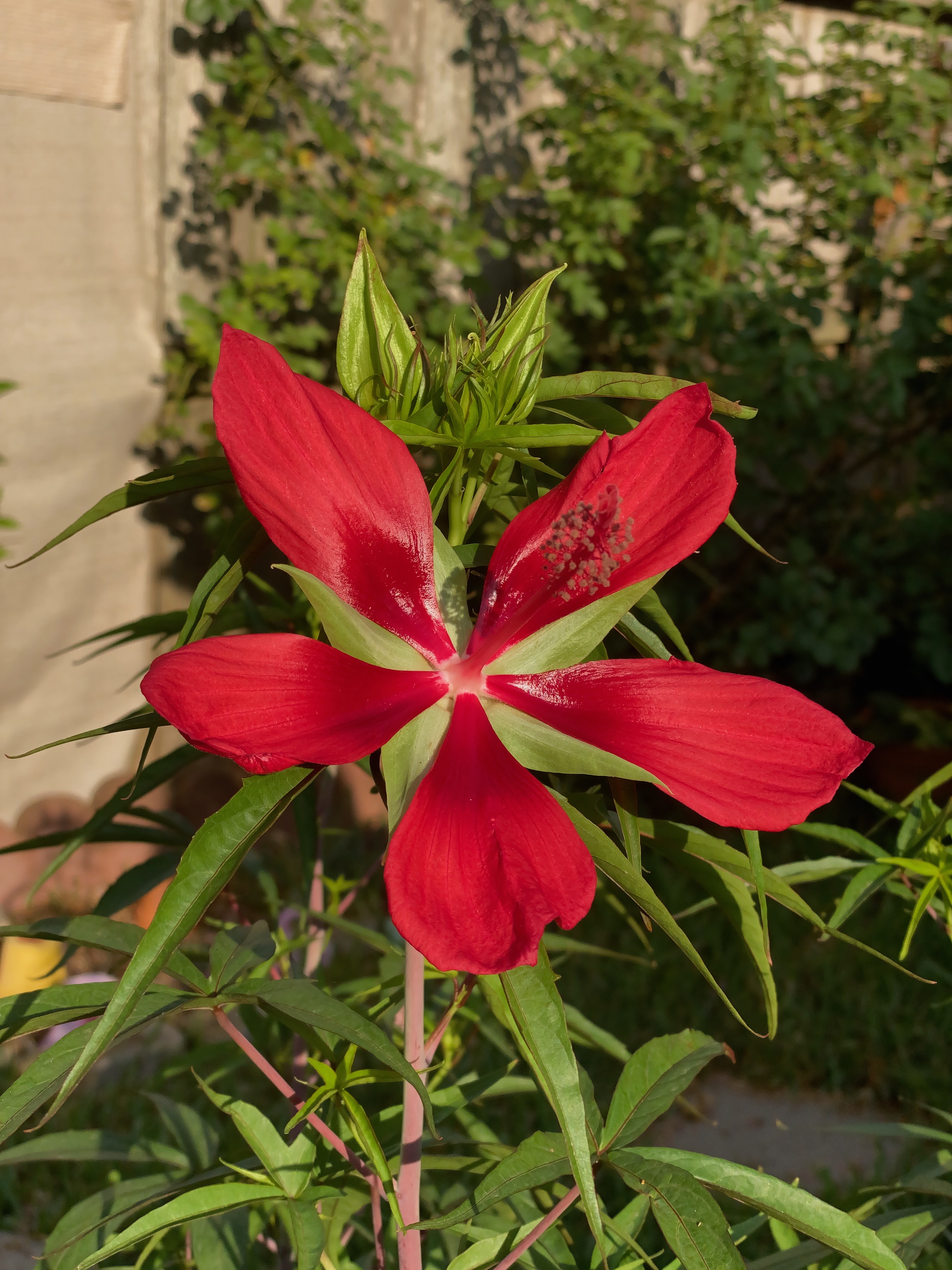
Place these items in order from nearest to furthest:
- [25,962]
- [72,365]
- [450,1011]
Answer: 1. [450,1011]
2. [25,962]
3. [72,365]

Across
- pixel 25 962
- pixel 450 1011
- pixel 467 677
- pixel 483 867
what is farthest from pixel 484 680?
pixel 25 962

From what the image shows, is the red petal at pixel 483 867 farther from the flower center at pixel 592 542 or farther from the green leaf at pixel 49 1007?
the green leaf at pixel 49 1007

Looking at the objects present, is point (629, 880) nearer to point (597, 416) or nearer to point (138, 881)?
point (597, 416)

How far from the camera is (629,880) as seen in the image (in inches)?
18.7

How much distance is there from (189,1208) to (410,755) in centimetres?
31

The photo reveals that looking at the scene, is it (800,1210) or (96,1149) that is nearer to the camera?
(800,1210)

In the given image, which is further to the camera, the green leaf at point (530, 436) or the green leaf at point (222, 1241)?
the green leaf at point (222, 1241)

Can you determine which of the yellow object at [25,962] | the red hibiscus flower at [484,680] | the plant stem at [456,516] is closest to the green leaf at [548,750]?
the red hibiscus flower at [484,680]

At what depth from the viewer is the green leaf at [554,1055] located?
1.47ft

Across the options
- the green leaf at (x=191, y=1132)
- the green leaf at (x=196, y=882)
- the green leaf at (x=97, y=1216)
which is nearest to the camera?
the green leaf at (x=196, y=882)

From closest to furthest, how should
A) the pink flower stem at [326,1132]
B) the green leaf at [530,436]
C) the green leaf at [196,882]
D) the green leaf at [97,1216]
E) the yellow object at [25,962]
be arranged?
the green leaf at [196,882] → the green leaf at [530,436] → the pink flower stem at [326,1132] → the green leaf at [97,1216] → the yellow object at [25,962]

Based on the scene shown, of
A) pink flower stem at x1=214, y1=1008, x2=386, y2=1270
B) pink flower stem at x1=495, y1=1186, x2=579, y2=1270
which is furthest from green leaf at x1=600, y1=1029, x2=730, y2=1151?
pink flower stem at x1=214, y1=1008, x2=386, y2=1270

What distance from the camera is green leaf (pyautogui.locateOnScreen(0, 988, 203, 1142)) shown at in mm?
506

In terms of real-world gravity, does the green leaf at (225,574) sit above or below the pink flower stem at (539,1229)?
above
